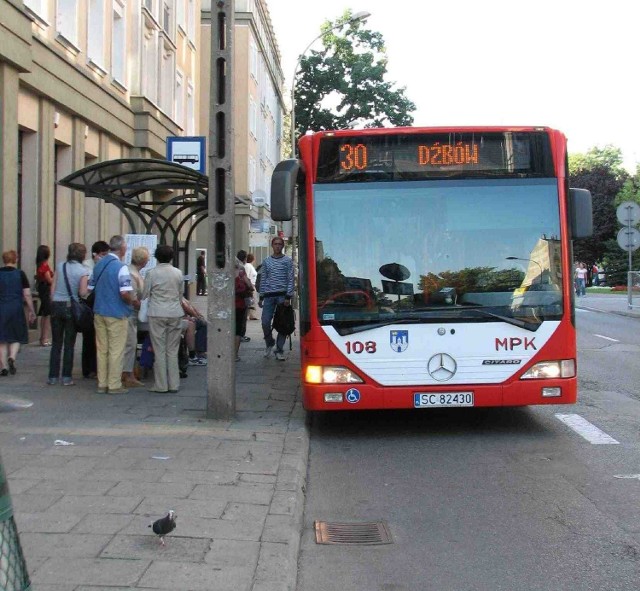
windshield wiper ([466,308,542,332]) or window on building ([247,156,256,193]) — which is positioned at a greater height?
window on building ([247,156,256,193])

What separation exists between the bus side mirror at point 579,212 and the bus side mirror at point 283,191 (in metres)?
2.64

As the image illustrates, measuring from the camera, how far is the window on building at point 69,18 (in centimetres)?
1877

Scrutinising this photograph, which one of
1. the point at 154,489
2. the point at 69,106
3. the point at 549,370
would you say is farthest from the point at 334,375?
the point at 69,106

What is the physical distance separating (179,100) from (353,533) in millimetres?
26454

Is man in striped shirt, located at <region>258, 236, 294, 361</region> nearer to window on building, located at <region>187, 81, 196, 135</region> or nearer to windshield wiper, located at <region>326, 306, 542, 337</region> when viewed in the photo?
windshield wiper, located at <region>326, 306, 542, 337</region>

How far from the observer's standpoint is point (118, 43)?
22.9m

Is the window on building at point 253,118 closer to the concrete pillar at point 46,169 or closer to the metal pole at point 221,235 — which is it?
the concrete pillar at point 46,169

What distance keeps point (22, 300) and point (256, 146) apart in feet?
150

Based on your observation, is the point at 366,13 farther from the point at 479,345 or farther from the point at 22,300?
the point at 479,345

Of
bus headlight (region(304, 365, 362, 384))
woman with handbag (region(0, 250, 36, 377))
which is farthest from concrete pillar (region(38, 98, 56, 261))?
bus headlight (region(304, 365, 362, 384))

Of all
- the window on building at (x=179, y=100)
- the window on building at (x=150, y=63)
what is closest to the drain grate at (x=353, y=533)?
the window on building at (x=150, y=63)

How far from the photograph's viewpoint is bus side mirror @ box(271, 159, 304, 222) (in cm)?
806

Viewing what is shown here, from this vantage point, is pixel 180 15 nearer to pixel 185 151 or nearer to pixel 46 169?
pixel 46 169

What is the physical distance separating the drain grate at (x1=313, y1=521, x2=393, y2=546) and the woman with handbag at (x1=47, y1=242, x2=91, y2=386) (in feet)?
20.5
